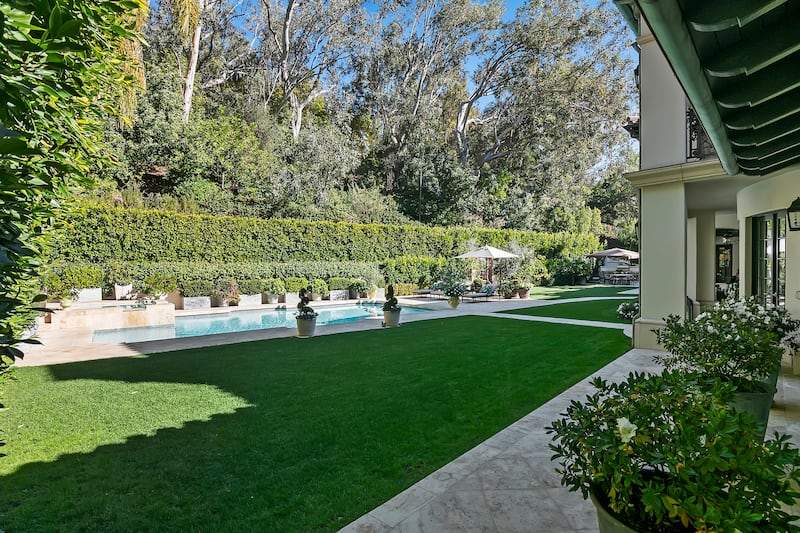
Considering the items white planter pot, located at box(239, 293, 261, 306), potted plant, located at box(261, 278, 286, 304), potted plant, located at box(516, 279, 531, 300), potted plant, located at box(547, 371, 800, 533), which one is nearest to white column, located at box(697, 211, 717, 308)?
potted plant, located at box(516, 279, 531, 300)

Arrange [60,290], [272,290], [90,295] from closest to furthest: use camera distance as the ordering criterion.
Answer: [60,290]
[90,295]
[272,290]

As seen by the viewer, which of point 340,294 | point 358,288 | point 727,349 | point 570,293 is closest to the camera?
point 727,349

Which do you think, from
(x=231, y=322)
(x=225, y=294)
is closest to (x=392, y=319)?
(x=231, y=322)

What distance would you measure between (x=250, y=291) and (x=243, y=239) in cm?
279

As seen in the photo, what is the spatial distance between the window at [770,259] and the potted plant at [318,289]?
49.3ft

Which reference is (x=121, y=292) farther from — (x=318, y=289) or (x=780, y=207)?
(x=780, y=207)

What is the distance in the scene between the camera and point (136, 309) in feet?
41.0

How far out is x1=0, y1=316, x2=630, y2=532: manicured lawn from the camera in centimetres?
314

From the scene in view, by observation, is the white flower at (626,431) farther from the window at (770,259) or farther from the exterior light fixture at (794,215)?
the window at (770,259)

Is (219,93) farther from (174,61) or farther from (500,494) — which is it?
(500,494)

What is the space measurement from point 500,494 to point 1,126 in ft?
11.6

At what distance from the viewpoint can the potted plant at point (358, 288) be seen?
19.6 meters

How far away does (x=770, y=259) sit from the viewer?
731 cm

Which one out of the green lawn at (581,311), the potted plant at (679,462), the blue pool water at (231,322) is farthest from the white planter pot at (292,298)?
the potted plant at (679,462)
